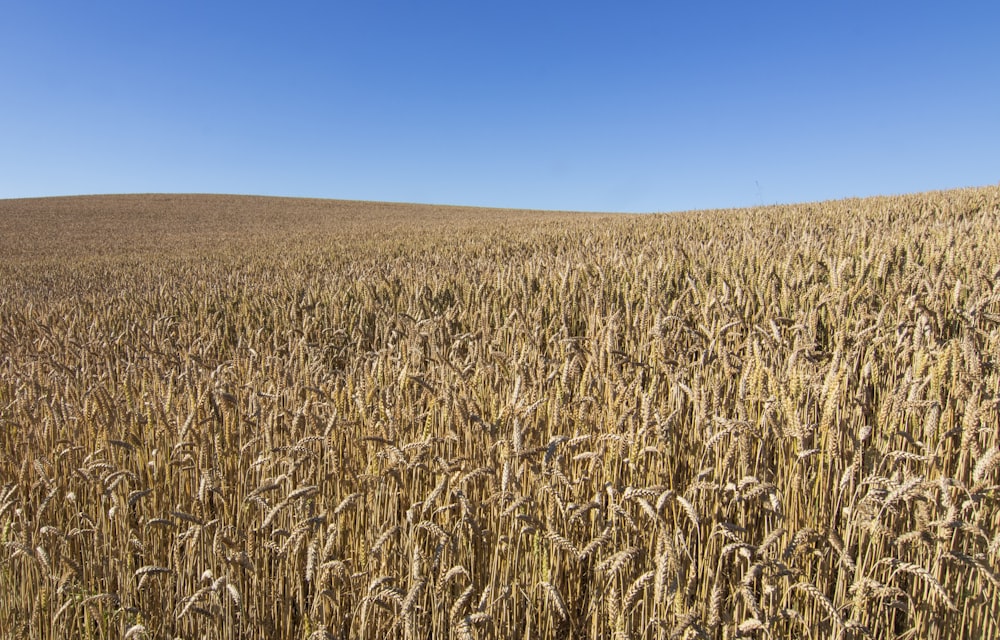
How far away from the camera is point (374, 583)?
4.39ft

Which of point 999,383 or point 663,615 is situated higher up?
point 999,383

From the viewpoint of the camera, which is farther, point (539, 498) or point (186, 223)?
point (186, 223)

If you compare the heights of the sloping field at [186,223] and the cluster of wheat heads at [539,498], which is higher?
the sloping field at [186,223]

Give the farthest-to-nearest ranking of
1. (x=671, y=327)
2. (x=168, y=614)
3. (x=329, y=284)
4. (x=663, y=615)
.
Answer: (x=329, y=284) < (x=671, y=327) < (x=168, y=614) < (x=663, y=615)

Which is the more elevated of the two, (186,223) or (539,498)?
(186,223)

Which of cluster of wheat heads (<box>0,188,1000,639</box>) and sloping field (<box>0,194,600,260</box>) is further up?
sloping field (<box>0,194,600,260</box>)

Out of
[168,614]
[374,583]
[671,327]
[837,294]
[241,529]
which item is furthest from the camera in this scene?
[671,327]

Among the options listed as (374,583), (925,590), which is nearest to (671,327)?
(925,590)

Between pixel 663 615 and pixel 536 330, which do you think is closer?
pixel 663 615

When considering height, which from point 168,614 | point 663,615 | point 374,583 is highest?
point 374,583

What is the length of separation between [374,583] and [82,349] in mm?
3202

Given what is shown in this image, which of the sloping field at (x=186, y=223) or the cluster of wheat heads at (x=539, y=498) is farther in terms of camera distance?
the sloping field at (x=186, y=223)

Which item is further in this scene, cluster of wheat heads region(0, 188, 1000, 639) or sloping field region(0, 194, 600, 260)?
sloping field region(0, 194, 600, 260)

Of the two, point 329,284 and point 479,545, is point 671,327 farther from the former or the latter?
point 329,284
